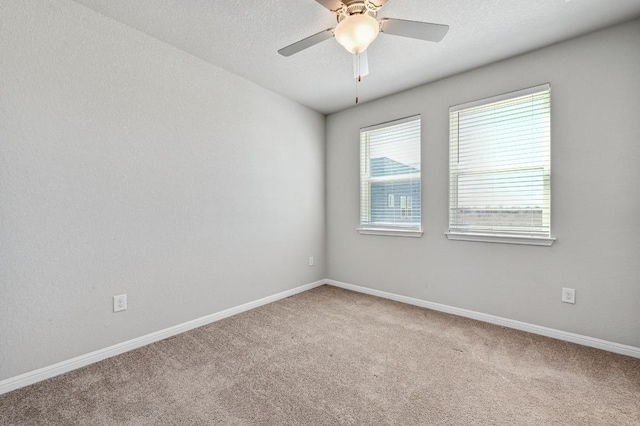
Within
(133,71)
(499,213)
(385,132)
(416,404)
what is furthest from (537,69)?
(133,71)

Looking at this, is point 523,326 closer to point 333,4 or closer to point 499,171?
point 499,171

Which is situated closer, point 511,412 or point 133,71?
point 511,412

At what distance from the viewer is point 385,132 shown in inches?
138

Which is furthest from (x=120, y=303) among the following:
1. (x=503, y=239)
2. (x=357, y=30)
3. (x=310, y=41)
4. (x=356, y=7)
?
(x=503, y=239)

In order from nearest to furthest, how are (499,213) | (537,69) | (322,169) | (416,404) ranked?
(416,404), (537,69), (499,213), (322,169)

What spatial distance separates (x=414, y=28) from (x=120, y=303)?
9.07 ft

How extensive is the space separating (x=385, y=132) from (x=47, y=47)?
10.1 feet

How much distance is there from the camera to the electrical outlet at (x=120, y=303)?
6.92 ft

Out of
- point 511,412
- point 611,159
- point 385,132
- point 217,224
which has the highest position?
point 385,132

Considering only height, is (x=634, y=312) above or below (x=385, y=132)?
below

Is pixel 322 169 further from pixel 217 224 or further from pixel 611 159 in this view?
pixel 611 159

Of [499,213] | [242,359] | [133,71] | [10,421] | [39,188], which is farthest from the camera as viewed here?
[499,213]

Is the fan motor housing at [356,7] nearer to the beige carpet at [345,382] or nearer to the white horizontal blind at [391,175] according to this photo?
the white horizontal blind at [391,175]

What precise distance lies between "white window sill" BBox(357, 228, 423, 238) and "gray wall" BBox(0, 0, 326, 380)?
1.26 metres
